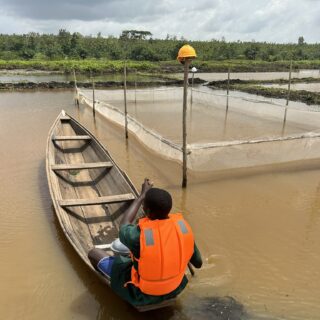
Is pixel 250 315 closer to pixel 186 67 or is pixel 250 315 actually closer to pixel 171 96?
pixel 186 67

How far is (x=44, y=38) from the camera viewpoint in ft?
140

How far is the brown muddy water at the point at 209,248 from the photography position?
327 cm

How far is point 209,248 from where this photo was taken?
4250 mm

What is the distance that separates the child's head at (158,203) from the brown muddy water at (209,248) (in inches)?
51.0

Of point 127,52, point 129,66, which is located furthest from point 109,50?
point 129,66

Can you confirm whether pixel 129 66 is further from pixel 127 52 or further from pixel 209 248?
pixel 209 248

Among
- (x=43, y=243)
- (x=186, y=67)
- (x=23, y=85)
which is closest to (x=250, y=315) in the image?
(x=43, y=243)

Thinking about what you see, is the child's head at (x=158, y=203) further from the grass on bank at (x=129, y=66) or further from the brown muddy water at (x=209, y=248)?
the grass on bank at (x=129, y=66)

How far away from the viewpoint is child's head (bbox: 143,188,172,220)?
7.15 ft

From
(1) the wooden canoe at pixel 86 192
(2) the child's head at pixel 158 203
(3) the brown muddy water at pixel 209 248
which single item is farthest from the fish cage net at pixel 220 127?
(2) the child's head at pixel 158 203

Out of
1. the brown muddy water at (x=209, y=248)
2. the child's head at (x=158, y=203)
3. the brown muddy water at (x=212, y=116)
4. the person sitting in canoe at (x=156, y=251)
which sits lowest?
the brown muddy water at (x=209, y=248)

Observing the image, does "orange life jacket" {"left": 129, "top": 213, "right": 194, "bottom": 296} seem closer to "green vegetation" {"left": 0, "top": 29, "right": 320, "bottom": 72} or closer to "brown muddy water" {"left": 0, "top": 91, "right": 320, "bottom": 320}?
"brown muddy water" {"left": 0, "top": 91, "right": 320, "bottom": 320}

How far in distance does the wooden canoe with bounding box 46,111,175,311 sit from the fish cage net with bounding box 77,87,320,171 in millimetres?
1397

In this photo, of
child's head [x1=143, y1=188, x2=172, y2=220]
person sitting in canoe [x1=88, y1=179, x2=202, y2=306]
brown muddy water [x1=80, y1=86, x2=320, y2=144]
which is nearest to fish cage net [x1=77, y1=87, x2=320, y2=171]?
brown muddy water [x1=80, y1=86, x2=320, y2=144]
